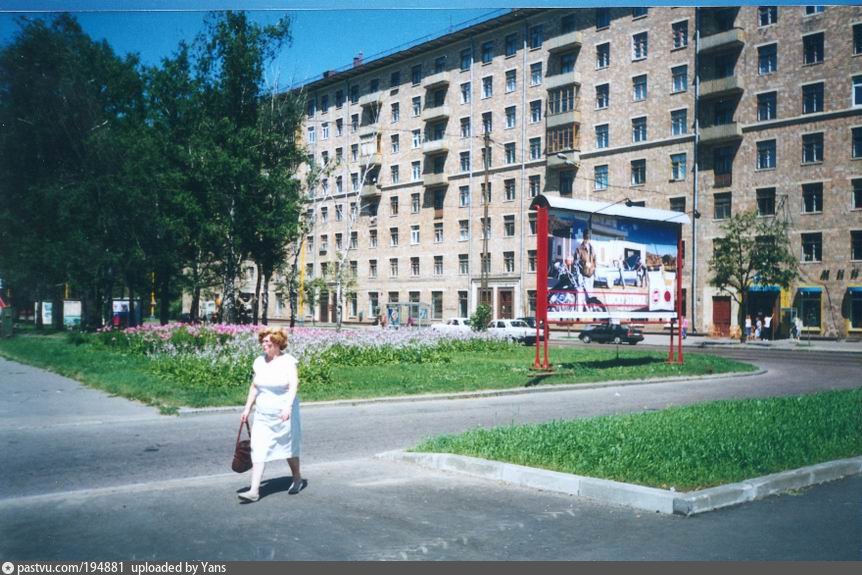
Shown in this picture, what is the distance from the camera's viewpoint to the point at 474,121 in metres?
7.48

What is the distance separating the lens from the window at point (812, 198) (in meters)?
7.79

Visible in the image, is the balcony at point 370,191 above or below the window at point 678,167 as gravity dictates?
below

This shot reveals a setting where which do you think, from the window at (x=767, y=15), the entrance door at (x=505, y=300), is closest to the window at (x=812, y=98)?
the window at (x=767, y=15)

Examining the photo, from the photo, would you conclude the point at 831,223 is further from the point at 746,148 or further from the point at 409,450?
the point at 409,450

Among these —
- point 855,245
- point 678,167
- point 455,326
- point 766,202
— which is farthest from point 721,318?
point 855,245

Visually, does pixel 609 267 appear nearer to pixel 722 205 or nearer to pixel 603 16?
pixel 722 205

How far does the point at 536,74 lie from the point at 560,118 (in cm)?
63

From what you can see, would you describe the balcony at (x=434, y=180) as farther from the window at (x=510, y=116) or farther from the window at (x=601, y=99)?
the window at (x=601, y=99)

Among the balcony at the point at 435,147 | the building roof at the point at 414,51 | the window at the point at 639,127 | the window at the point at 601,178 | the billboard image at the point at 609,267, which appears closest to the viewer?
the building roof at the point at 414,51

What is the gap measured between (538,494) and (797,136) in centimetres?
644

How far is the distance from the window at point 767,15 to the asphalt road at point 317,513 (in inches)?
146

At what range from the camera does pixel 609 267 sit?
17.2 m

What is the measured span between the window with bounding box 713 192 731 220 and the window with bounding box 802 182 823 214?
9681mm

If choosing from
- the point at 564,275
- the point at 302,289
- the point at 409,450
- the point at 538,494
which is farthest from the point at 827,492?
the point at 564,275
